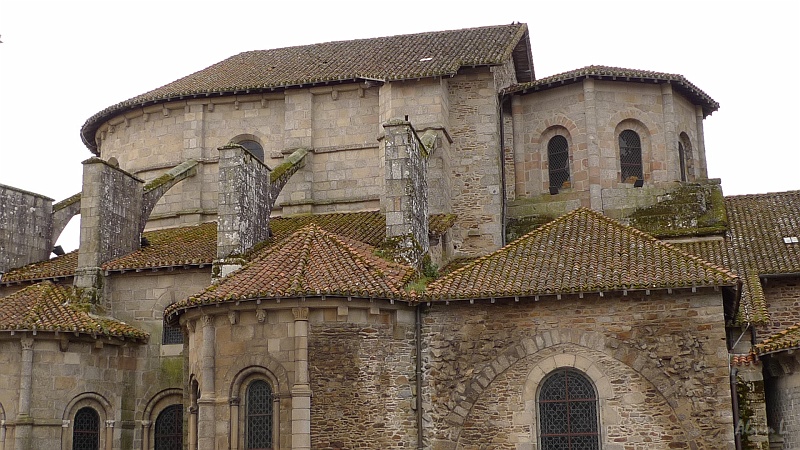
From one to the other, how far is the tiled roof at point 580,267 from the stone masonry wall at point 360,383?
4.44ft

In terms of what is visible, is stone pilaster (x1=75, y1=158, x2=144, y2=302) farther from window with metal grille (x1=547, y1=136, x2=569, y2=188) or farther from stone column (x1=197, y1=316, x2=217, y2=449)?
window with metal grille (x1=547, y1=136, x2=569, y2=188)

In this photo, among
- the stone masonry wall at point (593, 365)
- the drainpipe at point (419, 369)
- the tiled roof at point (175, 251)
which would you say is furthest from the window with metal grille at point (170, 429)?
the stone masonry wall at point (593, 365)

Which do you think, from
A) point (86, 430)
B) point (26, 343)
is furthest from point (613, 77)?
point (26, 343)

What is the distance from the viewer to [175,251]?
25.3 metres

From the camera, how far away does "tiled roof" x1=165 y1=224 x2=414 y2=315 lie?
1958 centimetres

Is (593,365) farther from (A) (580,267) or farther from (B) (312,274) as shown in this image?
(B) (312,274)

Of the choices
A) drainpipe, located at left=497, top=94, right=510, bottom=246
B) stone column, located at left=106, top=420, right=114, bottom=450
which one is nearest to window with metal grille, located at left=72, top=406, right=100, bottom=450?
stone column, located at left=106, top=420, right=114, bottom=450

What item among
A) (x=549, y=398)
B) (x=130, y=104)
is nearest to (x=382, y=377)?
(x=549, y=398)

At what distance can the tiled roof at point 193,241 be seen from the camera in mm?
24328

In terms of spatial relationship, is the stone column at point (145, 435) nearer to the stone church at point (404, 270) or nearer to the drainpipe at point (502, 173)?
the stone church at point (404, 270)

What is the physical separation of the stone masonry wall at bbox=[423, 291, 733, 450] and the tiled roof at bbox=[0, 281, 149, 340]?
25.6 ft

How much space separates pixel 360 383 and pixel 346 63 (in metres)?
12.4

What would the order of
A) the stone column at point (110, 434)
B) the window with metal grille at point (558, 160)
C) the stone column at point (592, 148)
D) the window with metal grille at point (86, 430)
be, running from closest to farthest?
1. the window with metal grille at point (86, 430)
2. the stone column at point (110, 434)
3. the stone column at point (592, 148)
4. the window with metal grille at point (558, 160)

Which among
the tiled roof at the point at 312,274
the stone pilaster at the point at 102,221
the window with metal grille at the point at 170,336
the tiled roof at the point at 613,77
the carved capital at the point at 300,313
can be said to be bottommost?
the carved capital at the point at 300,313
